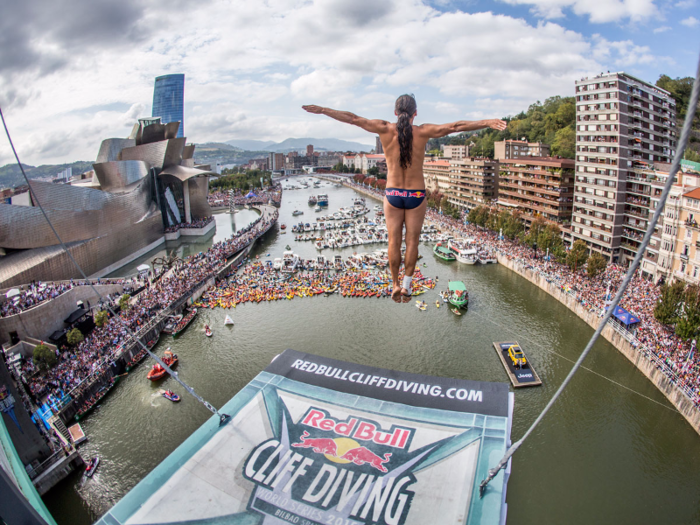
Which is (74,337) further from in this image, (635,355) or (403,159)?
(635,355)

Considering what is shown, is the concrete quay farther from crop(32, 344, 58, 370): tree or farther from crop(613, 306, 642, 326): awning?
crop(613, 306, 642, 326): awning

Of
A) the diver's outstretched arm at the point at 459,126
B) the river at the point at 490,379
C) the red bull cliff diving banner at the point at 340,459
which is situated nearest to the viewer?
the diver's outstretched arm at the point at 459,126

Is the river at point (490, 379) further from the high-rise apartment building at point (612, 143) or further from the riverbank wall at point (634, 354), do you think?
the high-rise apartment building at point (612, 143)

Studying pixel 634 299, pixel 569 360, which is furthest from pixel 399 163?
pixel 634 299

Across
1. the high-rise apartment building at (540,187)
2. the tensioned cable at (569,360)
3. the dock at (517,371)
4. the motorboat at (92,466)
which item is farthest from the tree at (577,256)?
the motorboat at (92,466)

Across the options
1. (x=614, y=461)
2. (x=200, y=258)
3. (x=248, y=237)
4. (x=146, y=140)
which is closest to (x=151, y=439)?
(x=614, y=461)

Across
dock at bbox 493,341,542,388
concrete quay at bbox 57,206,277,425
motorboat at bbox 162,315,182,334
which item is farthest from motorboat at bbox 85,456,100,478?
dock at bbox 493,341,542,388

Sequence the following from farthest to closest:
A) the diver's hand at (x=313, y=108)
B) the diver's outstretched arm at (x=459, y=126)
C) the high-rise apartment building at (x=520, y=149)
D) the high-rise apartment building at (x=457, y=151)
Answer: the high-rise apartment building at (x=457, y=151), the high-rise apartment building at (x=520, y=149), the diver's hand at (x=313, y=108), the diver's outstretched arm at (x=459, y=126)
